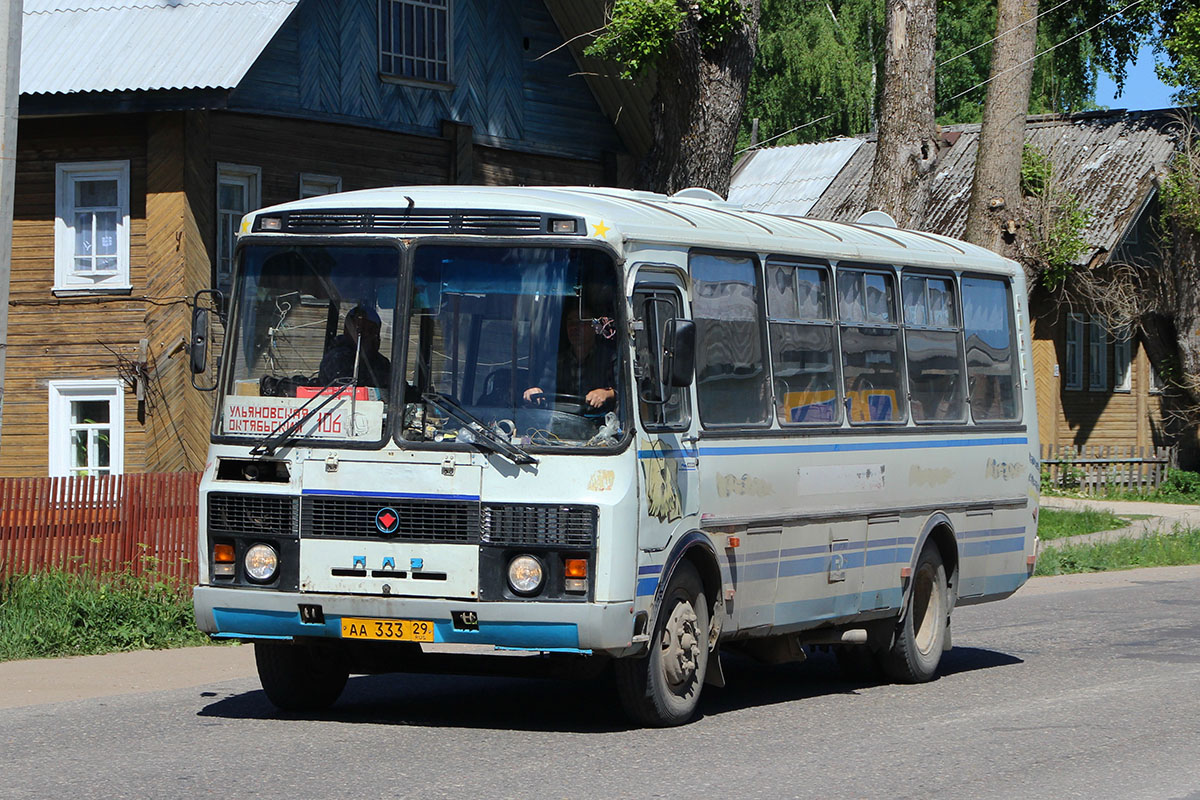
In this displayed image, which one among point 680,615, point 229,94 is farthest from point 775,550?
point 229,94

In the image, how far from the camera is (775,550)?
10758 mm

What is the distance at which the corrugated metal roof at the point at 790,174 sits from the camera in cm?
4275

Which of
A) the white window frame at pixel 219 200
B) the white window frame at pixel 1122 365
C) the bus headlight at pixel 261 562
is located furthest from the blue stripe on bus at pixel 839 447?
the white window frame at pixel 1122 365

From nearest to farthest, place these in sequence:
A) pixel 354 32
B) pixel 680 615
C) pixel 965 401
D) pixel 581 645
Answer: pixel 581 645 → pixel 680 615 → pixel 965 401 → pixel 354 32

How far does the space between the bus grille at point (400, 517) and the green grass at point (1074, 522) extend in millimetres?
17474

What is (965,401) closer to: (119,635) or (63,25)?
(119,635)

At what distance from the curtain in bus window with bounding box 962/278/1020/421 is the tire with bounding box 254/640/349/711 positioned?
5.25 m

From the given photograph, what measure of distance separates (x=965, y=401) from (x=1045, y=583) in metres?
8.00

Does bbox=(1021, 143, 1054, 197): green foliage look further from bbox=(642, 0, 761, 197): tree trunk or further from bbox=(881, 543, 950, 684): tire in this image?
bbox=(881, 543, 950, 684): tire

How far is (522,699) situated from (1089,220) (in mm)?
26486

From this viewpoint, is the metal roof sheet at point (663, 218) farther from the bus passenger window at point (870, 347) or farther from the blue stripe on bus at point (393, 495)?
the blue stripe on bus at point (393, 495)

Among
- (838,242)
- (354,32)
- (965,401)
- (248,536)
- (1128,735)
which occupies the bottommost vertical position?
(1128,735)

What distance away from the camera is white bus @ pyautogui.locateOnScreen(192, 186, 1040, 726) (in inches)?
356

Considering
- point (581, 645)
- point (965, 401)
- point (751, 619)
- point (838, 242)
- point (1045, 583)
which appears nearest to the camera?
point (581, 645)
